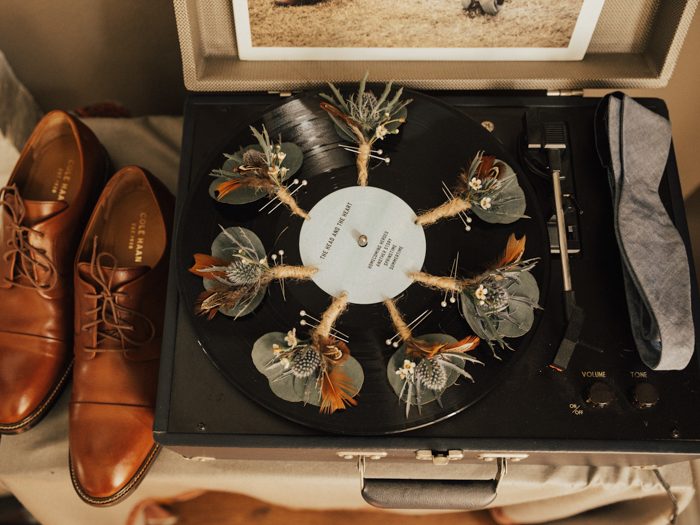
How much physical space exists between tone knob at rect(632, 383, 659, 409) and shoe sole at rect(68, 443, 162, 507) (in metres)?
0.62

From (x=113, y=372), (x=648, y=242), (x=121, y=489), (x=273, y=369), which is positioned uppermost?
(x=648, y=242)

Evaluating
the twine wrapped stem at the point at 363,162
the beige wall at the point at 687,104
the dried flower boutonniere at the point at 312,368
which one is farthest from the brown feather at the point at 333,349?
the beige wall at the point at 687,104

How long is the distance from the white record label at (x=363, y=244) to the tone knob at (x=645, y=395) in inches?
11.2

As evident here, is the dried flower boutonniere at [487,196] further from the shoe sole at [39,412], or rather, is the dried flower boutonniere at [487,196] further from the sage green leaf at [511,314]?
the shoe sole at [39,412]

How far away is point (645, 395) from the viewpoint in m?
0.69

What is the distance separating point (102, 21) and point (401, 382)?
0.78 meters

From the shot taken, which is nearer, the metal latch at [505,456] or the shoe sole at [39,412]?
the metal latch at [505,456]

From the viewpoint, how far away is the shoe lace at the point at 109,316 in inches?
33.0

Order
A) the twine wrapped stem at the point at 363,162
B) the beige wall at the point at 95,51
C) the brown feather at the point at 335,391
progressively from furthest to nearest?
the beige wall at the point at 95,51 → the twine wrapped stem at the point at 363,162 → the brown feather at the point at 335,391

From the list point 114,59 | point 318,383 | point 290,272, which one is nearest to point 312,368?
point 318,383

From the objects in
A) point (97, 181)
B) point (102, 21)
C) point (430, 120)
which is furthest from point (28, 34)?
point (430, 120)

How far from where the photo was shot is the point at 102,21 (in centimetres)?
102

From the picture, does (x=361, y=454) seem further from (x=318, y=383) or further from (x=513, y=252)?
(x=513, y=252)

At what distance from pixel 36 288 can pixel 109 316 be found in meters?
0.13
